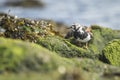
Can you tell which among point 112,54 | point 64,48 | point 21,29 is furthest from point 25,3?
point 112,54

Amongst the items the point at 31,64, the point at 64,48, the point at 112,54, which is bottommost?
the point at 112,54

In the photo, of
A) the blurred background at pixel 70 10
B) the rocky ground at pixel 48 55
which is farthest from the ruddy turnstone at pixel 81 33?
the blurred background at pixel 70 10

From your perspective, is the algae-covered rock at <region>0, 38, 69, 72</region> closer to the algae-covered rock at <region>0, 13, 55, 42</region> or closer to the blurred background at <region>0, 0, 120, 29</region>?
the algae-covered rock at <region>0, 13, 55, 42</region>

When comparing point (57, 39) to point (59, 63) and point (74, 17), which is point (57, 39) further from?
point (74, 17)

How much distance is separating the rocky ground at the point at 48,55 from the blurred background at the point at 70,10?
12959mm

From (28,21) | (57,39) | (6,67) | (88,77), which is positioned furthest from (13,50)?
(28,21)

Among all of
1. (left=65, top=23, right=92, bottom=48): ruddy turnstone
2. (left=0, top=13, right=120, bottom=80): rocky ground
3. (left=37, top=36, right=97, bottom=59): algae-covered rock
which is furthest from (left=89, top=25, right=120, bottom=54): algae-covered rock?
(left=37, top=36, right=97, bottom=59): algae-covered rock

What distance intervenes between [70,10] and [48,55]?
23.3m

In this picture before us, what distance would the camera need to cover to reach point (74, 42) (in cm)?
1214

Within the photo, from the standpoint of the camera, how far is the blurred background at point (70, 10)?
27812 millimetres

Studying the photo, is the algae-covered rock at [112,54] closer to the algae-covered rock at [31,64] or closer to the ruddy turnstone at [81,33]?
the ruddy turnstone at [81,33]

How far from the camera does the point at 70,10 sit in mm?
31125

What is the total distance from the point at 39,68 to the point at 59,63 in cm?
40

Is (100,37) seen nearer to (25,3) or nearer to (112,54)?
(112,54)
